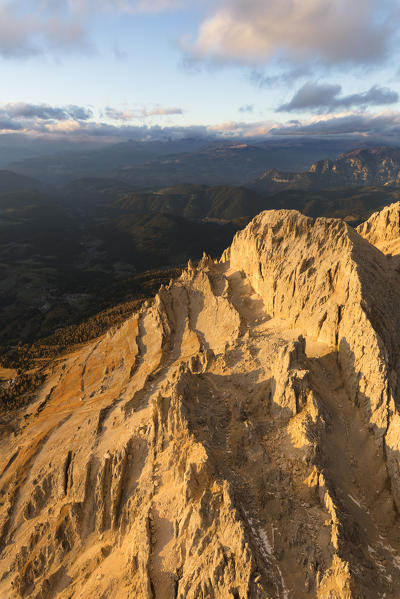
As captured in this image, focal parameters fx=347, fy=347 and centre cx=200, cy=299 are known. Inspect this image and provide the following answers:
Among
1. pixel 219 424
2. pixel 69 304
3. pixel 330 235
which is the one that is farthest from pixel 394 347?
pixel 69 304

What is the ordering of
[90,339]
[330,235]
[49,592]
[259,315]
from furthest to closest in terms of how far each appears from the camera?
[90,339], [259,315], [330,235], [49,592]

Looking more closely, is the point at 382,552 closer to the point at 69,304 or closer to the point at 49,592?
the point at 49,592

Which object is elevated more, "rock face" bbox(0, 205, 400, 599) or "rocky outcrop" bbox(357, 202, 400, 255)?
"rocky outcrop" bbox(357, 202, 400, 255)

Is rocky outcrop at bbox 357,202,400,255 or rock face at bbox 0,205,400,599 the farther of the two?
rocky outcrop at bbox 357,202,400,255

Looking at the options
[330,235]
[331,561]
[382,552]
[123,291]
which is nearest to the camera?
[331,561]

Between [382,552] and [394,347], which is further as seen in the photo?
[394,347]

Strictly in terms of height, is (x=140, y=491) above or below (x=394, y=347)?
below

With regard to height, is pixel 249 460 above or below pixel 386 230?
below

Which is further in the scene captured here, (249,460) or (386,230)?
(386,230)
